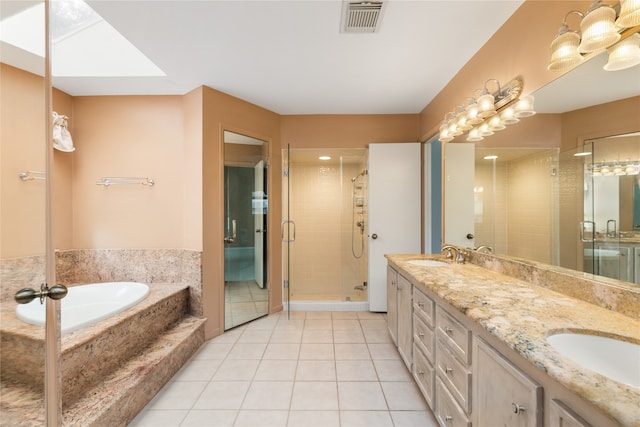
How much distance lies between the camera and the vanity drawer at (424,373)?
154 centimetres

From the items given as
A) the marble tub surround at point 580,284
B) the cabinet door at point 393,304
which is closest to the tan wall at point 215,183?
the cabinet door at point 393,304

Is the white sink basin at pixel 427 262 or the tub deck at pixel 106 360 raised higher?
the white sink basin at pixel 427 262

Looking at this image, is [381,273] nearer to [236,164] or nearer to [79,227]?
[236,164]

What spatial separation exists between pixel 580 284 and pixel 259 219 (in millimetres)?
2810

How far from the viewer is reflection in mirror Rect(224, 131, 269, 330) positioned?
2906 mm

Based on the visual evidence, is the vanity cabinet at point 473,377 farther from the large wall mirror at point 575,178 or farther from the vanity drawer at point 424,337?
the large wall mirror at point 575,178

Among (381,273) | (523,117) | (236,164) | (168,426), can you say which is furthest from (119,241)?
(523,117)

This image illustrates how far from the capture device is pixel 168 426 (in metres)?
1.60

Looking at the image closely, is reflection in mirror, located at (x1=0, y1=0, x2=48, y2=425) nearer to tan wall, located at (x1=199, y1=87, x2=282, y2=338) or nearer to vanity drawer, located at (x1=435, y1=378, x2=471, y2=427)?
tan wall, located at (x1=199, y1=87, x2=282, y2=338)

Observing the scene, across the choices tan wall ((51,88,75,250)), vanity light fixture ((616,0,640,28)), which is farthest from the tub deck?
vanity light fixture ((616,0,640,28))

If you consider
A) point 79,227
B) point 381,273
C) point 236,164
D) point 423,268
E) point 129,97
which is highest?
point 129,97

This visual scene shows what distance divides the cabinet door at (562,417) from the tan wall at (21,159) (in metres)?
1.87

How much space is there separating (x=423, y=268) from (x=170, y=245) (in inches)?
99.5

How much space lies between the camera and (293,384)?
6.46 ft
